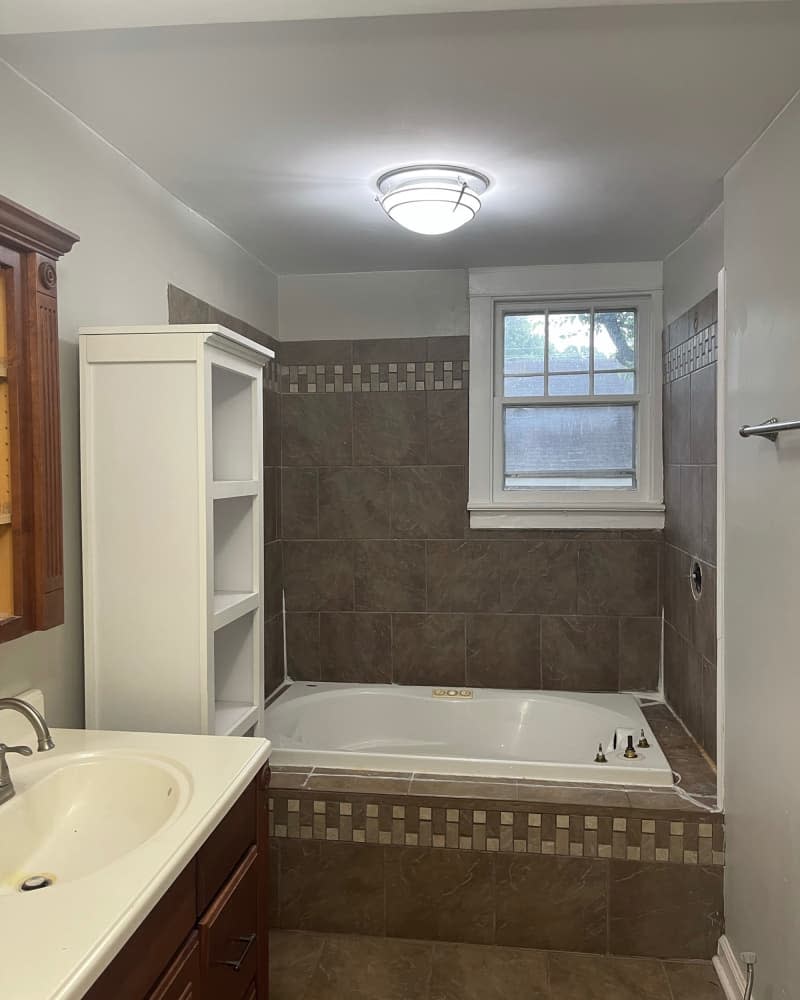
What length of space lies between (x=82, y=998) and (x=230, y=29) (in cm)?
173

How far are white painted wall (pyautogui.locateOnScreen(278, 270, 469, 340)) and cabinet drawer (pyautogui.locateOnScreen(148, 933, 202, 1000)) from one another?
2882mm

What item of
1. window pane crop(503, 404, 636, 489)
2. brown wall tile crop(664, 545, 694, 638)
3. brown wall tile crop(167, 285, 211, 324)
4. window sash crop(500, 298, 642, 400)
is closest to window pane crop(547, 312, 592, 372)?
window sash crop(500, 298, 642, 400)

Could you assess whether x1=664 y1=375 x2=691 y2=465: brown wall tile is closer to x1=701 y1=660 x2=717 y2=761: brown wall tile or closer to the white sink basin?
x1=701 y1=660 x2=717 y2=761: brown wall tile

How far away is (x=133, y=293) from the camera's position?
244cm

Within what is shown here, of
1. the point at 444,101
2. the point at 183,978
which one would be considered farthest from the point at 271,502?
the point at 183,978

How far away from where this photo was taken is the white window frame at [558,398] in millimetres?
3701

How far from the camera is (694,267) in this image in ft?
10.4

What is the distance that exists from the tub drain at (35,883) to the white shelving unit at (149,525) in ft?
2.14

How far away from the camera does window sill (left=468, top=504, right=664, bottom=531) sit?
3707 millimetres

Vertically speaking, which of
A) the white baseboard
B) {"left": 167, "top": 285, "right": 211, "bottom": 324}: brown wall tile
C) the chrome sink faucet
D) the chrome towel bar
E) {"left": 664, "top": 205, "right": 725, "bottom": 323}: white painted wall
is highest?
{"left": 664, "top": 205, "right": 725, "bottom": 323}: white painted wall

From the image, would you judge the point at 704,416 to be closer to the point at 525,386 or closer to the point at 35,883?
the point at 525,386

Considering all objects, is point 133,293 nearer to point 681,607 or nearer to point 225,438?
point 225,438

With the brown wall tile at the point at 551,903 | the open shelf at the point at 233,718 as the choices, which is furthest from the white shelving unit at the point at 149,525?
the brown wall tile at the point at 551,903

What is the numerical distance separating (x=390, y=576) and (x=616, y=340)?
152cm
